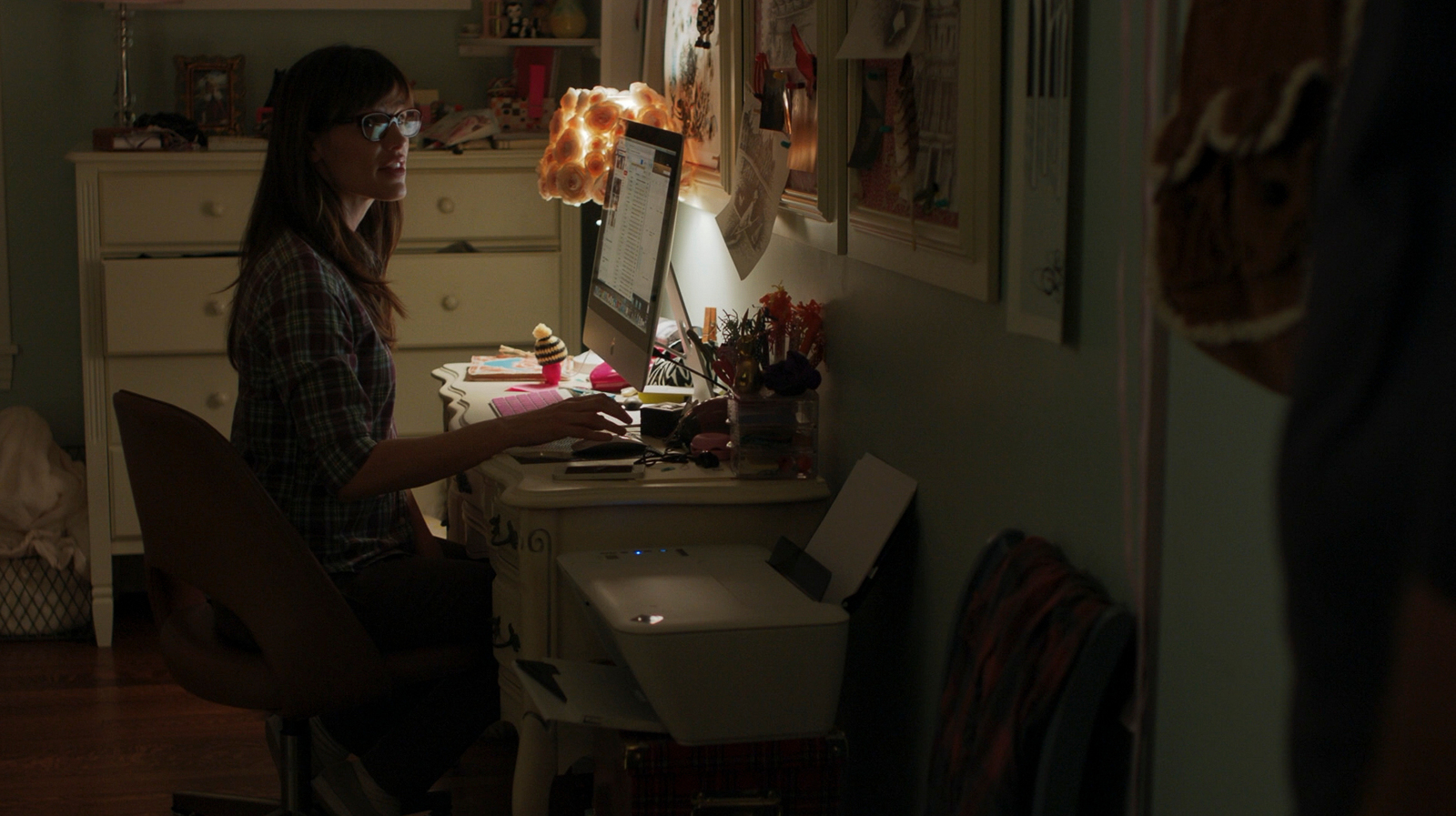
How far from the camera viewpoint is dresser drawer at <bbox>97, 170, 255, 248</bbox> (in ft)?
11.4

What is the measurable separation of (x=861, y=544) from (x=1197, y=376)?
0.79 metres

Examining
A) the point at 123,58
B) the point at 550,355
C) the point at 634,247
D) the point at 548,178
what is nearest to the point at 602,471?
the point at 634,247

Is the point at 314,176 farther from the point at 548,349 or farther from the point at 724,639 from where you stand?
the point at 724,639

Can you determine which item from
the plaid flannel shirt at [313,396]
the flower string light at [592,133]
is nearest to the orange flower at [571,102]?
the flower string light at [592,133]

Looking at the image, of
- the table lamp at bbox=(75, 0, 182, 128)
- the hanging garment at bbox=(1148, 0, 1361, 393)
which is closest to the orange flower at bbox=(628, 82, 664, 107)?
the table lamp at bbox=(75, 0, 182, 128)

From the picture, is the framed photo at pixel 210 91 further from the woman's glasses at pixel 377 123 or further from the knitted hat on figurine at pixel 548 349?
the woman's glasses at pixel 377 123

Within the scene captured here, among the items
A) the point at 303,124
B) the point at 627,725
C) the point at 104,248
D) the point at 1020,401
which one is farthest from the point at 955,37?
the point at 104,248

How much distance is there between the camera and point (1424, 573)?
393 mm

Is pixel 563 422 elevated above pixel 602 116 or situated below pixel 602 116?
below

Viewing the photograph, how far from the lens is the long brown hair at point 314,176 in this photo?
208 cm

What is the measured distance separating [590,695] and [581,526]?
30 centimetres

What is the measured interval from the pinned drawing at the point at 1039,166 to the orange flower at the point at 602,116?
163cm

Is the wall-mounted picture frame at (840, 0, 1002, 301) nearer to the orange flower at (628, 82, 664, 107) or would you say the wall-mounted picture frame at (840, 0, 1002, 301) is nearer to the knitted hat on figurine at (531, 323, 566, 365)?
the knitted hat on figurine at (531, 323, 566, 365)

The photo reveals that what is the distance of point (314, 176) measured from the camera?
6.98 feet
